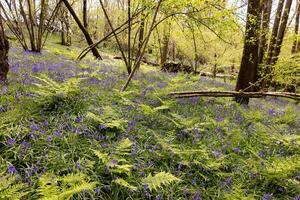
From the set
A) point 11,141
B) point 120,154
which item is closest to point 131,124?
point 120,154

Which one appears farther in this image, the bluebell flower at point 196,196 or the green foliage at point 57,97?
the green foliage at point 57,97

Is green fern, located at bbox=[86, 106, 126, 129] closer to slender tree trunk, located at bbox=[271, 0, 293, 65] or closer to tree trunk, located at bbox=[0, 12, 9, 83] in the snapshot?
tree trunk, located at bbox=[0, 12, 9, 83]

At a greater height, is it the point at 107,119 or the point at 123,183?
the point at 107,119

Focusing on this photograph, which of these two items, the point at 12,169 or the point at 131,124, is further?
the point at 131,124

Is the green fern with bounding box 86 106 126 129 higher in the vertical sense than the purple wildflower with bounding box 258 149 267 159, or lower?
higher

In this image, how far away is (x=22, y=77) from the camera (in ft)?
16.7

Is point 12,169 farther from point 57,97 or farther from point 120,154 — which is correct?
point 57,97

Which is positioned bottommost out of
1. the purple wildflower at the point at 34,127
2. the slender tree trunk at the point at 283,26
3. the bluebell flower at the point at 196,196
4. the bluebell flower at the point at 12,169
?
the bluebell flower at the point at 196,196

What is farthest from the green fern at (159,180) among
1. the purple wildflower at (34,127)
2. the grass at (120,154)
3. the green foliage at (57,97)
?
the green foliage at (57,97)

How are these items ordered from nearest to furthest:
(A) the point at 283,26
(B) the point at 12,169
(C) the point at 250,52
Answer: (B) the point at 12,169, (C) the point at 250,52, (A) the point at 283,26

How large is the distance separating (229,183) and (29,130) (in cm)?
282

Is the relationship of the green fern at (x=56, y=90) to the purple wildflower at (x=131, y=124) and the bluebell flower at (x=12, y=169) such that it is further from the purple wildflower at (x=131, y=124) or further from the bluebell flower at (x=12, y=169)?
the bluebell flower at (x=12, y=169)

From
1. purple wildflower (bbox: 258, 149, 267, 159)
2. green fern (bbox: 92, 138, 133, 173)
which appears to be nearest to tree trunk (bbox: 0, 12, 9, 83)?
green fern (bbox: 92, 138, 133, 173)

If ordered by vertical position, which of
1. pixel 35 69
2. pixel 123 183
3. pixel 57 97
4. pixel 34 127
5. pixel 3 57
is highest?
pixel 3 57
